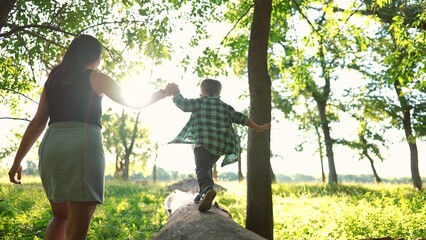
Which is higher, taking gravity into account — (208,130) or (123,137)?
(123,137)

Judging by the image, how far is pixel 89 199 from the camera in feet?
10.4

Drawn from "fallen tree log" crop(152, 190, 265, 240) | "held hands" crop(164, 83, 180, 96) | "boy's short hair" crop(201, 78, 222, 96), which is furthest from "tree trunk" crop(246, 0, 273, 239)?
"held hands" crop(164, 83, 180, 96)

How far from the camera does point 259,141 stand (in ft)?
19.1

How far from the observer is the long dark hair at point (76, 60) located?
10.9ft

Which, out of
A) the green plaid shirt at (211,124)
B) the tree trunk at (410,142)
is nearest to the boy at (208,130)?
the green plaid shirt at (211,124)

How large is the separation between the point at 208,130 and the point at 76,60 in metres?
2.68

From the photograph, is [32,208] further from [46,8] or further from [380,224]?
[380,224]

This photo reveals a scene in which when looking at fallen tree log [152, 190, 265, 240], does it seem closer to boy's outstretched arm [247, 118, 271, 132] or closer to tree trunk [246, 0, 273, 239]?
tree trunk [246, 0, 273, 239]

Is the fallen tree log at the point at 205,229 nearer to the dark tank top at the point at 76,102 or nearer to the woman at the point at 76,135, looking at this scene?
the woman at the point at 76,135

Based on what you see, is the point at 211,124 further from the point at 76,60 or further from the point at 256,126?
the point at 76,60

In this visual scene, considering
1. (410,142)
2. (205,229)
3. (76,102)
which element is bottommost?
(205,229)

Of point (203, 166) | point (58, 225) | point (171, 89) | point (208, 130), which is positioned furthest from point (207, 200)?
point (58, 225)

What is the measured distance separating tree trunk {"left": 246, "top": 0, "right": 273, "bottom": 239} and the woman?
9.12 feet

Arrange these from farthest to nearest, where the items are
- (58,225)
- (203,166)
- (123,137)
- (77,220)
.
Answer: (123,137)
(203,166)
(58,225)
(77,220)
